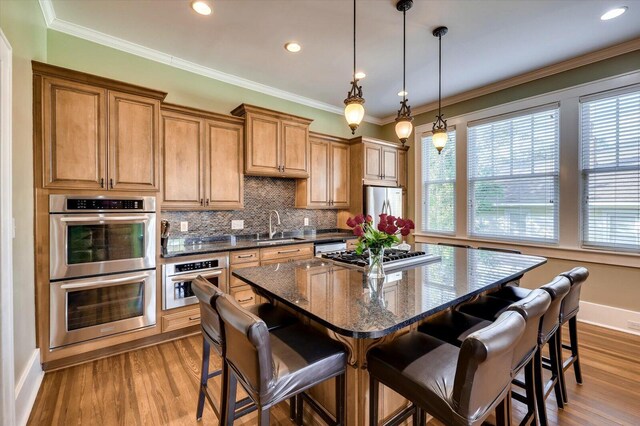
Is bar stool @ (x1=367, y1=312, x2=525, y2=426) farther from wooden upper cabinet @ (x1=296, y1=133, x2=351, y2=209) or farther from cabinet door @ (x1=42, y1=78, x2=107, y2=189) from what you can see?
wooden upper cabinet @ (x1=296, y1=133, x2=351, y2=209)

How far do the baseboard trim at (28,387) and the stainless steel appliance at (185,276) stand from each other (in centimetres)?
90

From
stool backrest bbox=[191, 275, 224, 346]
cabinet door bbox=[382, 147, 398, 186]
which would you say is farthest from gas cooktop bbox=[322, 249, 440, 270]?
cabinet door bbox=[382, 147, 398, 186]

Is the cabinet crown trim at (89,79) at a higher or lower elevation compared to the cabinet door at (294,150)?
higher

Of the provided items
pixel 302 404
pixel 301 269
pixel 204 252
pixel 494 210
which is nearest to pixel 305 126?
pixel 204 252

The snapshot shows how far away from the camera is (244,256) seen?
10.4 feet

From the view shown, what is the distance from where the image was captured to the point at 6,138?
1568 millimetres

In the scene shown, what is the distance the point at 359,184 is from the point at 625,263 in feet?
10.3

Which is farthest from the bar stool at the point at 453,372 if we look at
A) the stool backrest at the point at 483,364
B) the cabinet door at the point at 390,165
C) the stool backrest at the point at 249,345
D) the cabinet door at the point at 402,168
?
the cabinet door at the point at 402,168

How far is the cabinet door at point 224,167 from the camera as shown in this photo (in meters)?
3.26

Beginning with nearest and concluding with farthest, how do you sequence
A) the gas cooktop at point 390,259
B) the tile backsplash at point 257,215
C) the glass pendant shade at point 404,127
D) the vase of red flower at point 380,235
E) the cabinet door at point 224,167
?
1. the vase of red flower at point 380,235
2. the gas cooktop at point 390,259
3. the glass pendant shade at point 404,127
4. the cabinet door at point 224,167
5. the tile backsplash at point 257,215

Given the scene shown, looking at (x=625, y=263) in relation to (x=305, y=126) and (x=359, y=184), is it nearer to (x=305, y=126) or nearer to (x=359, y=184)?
(x=359, y=184)

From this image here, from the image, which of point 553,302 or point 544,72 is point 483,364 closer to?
point 553,302

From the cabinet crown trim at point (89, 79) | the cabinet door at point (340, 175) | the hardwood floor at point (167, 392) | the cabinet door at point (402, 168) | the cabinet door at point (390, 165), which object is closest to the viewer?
the hardwood floor at point (167, 392)

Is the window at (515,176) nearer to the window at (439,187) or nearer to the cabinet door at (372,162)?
the window at (439,187)
